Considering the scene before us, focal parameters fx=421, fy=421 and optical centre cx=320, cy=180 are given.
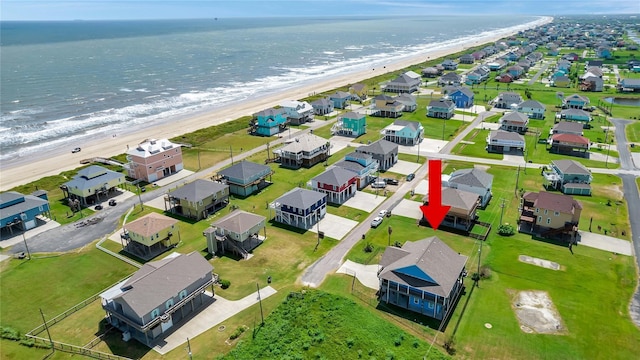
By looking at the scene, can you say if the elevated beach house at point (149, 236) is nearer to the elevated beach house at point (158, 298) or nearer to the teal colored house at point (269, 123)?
the elevated beach house at point (158, 298)

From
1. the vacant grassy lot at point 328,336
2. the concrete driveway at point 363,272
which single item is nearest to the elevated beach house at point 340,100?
the concrete driveway at point 363,272

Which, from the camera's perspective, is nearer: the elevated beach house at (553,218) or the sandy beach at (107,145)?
the elevated beach house at (553,218)

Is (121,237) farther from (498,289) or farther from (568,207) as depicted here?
(568,207)

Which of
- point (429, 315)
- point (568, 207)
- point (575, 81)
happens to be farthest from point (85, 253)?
point (575, 81)

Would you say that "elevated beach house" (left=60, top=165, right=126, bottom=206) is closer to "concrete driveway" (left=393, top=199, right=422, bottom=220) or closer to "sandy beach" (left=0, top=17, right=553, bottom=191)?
"sandy beach" (left=0, top=17, right=553, bottom=191)

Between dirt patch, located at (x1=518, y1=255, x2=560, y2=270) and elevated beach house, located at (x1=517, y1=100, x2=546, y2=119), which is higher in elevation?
elevated beach house, located at (x1=517, y1=100, x2=546, y2=119)

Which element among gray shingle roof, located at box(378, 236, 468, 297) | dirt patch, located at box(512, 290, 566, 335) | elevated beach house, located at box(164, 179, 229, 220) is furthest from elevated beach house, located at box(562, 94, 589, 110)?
elevated beach house, located at box(164, 179, 229, 220)
